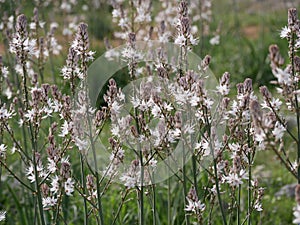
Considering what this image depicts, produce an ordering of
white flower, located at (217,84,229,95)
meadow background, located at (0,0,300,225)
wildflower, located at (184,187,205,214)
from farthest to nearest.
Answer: meadow background, located at (0,0,300,225)
white flower, located at (217,84,229,95)
wildflower, located at (184,187,205,214)

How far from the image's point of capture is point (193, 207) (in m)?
2.31

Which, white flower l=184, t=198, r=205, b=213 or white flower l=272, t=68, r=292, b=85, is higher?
white flower l=272, t=68, r=292, b=85

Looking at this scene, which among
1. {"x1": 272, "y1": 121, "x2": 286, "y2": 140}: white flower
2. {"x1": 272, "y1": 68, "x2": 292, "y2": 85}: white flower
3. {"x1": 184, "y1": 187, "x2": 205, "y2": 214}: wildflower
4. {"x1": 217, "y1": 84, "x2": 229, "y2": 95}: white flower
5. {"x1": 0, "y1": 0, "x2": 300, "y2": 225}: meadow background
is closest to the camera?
{"x1": 272, "y1": 68, "x2": 292, "y2": 85}: white flower

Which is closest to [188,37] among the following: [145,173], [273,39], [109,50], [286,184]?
[145,173]

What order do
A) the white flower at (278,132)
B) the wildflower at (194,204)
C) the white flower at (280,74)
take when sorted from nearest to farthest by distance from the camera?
1. the white flower at (280,74)
2. the white flower at (278,132)
3. the wildflower at (194,204)

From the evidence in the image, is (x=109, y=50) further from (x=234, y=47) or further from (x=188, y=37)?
(x=234, y=47)

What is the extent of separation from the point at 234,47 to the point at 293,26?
7.18 metres

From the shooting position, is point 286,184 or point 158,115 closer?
point 158,115

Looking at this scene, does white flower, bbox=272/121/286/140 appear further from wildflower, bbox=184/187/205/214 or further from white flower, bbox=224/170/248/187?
wildflower, bbox=184/187/205/214

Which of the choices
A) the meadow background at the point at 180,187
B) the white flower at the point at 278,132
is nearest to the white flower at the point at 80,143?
the meadow background at the point at 180,187

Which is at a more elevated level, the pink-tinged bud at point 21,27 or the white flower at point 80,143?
the pink-tinged bud at point 21,27

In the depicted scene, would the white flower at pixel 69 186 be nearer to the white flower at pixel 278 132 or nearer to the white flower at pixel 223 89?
the white flower at pixel 223 89

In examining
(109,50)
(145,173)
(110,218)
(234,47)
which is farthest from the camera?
(234,47)

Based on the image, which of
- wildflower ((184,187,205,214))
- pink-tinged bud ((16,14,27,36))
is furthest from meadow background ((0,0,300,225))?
pink-tinged bud ((16,14,27,36))
